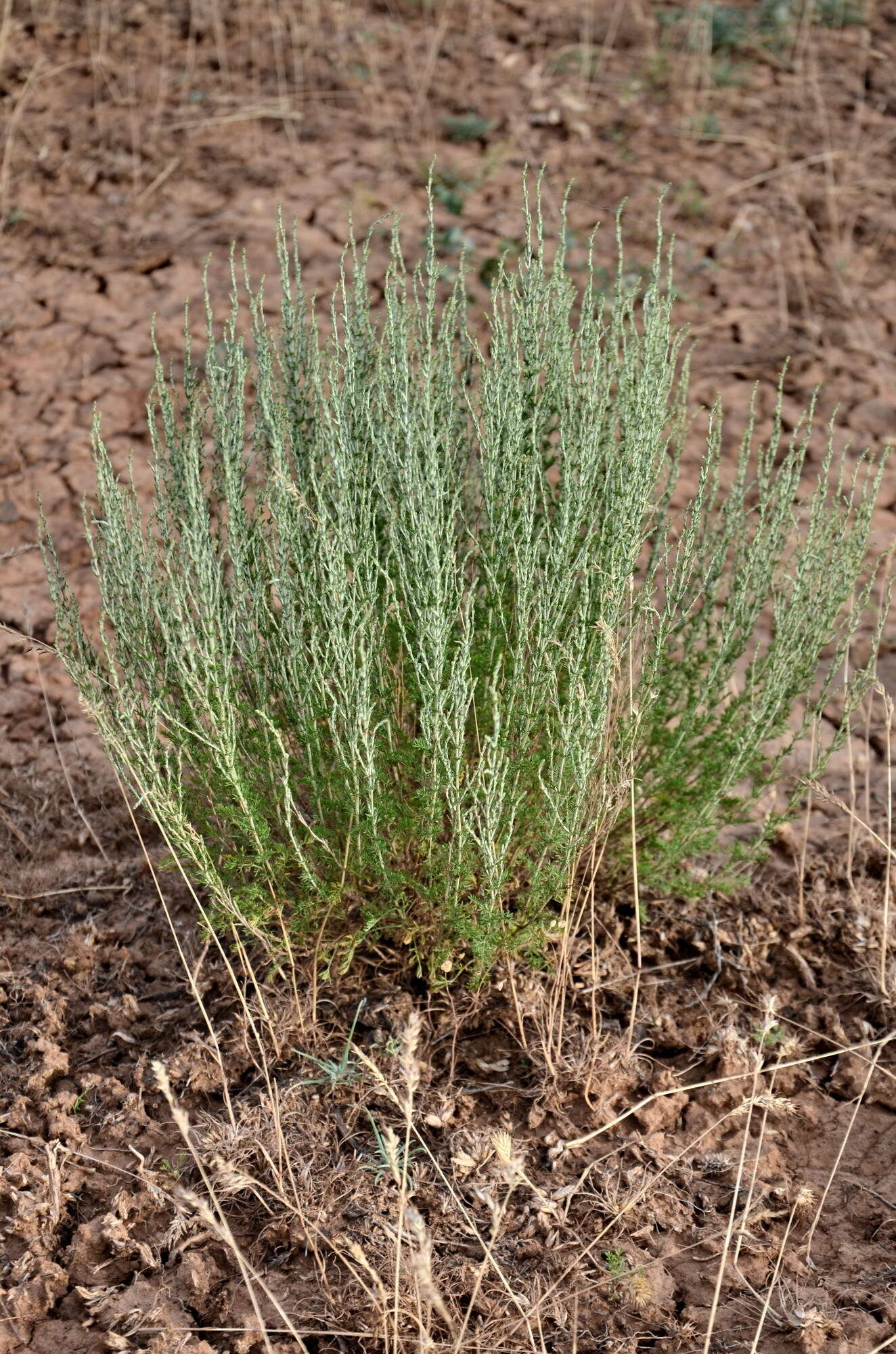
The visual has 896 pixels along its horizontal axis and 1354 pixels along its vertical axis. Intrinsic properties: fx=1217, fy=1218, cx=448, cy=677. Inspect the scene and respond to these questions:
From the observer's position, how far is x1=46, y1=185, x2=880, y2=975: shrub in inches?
84.0

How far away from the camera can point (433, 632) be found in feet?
6.65

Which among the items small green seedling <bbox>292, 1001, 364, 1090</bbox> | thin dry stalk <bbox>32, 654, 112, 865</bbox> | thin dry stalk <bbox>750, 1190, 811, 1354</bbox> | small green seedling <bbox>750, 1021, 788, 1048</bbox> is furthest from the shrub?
thin dry stalk <bbox>750, 1190, 811, 1354</bbox>

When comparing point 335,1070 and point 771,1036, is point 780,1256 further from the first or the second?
point 335,1070

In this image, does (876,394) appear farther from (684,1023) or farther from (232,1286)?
(232,1286)

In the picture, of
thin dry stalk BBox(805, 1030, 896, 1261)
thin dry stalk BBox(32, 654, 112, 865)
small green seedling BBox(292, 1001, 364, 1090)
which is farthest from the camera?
thin dry stalk BBox(32, 654, 112, 865)

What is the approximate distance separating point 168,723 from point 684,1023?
4.16 ft

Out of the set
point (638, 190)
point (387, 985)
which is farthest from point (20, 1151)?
point (638, 190)

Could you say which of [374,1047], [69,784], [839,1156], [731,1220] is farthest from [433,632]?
[69,784]

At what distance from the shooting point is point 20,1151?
2186 mm

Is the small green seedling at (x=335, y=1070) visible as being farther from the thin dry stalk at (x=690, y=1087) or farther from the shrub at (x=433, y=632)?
the thin dry stalk at (x=690, y=1087)

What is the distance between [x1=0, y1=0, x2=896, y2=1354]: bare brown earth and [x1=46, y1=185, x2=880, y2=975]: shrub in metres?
0.25

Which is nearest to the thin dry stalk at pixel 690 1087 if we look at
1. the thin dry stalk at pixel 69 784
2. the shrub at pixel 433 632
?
the shrub at pixel 433 632

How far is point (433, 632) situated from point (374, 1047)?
2.87ft

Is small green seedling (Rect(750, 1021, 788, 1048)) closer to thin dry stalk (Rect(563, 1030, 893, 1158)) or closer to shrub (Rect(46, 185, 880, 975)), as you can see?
thin dry stalk (Rect(563, 1030, 893, 1158))
